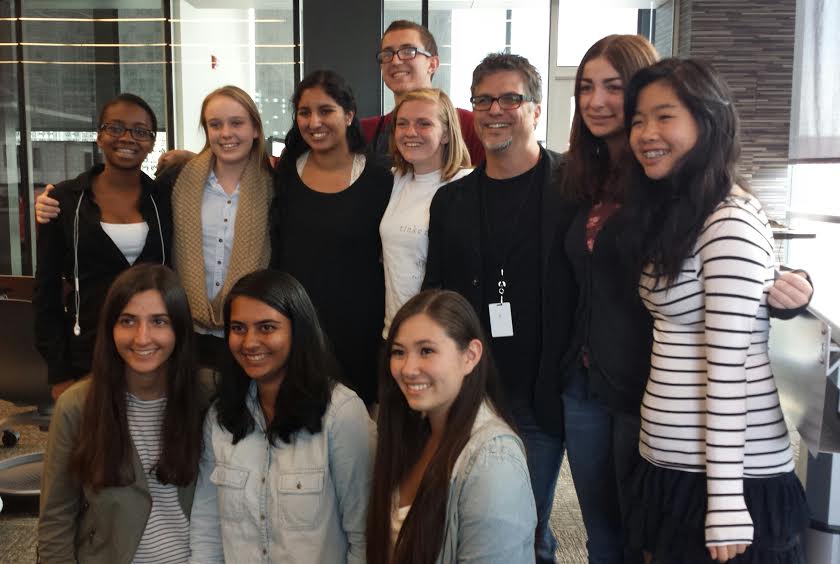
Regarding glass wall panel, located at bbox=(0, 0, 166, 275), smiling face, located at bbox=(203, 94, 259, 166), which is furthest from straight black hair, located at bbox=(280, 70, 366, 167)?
glass wall panel, located at bbox=(0, 0, 166, 275)

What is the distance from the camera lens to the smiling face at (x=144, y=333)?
1938 millimetres

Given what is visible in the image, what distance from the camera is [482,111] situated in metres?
2.07

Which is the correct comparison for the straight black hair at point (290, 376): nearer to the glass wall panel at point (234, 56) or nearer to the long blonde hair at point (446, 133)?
the long blonde hair at point (446, 133)

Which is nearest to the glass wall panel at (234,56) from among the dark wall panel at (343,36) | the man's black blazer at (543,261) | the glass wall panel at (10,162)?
the dark wall panel at (343,36)

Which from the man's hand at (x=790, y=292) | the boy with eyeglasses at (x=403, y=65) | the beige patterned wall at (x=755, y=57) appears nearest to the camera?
the man's hand at (x=790, y=292)

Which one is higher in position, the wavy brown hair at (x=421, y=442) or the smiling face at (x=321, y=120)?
the smiling face at (x=321, y=120)

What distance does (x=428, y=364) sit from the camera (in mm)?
1652

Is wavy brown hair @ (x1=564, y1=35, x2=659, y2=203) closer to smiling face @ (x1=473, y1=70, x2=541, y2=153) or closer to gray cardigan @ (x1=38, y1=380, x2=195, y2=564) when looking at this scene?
smiling face @ (x1=473, y1=70, x2=541, y2=153)

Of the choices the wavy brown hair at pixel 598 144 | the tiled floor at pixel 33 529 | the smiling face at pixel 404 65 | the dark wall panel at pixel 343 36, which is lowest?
the tiled floor at pixel 33 529

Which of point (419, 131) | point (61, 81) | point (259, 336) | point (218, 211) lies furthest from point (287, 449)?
point (61, 81)

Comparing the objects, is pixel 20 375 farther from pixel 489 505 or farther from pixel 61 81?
pixel 61 81

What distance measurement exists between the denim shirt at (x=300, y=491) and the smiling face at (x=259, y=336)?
15 cm

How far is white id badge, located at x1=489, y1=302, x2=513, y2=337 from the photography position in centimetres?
204

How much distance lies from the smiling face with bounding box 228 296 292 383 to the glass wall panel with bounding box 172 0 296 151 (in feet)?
16.5
